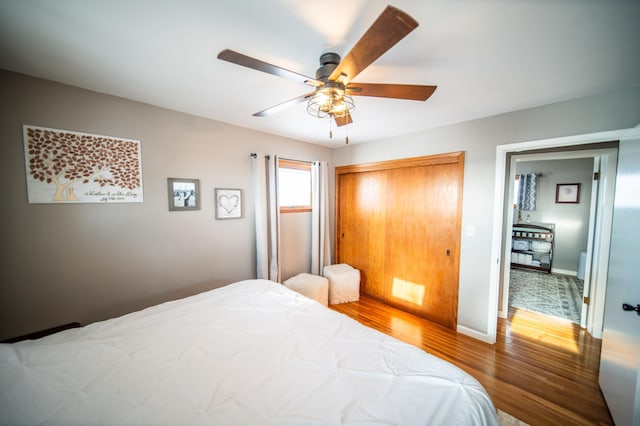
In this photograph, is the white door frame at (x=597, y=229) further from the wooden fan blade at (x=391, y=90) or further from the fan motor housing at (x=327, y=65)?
the fan motor housing at (x=327, y=65)

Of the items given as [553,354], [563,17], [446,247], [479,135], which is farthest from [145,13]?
[553,354]

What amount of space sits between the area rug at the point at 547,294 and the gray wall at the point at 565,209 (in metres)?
0.49

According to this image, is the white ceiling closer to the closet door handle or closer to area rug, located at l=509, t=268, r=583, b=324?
the closet door handle

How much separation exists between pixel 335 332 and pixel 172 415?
0.90m

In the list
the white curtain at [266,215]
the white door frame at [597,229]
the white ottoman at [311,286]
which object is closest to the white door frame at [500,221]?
the white door frame at [597,229]

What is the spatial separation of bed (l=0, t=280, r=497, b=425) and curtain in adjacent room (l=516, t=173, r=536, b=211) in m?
5.69

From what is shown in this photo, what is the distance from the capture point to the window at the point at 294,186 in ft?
10.8

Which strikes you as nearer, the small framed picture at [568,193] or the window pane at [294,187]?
the window pane at [294,187]

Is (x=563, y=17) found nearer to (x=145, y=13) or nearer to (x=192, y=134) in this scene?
(x=145, y=13)

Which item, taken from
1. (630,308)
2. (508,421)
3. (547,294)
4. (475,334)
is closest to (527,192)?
(547,294)

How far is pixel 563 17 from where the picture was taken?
1064mm

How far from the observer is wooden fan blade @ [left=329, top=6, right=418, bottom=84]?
29.9 inches

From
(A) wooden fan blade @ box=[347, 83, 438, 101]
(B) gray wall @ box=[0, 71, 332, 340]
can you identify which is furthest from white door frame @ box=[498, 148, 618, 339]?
(B) gray wall @ box=[0, 71, 332, 340]

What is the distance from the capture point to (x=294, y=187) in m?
3.46
